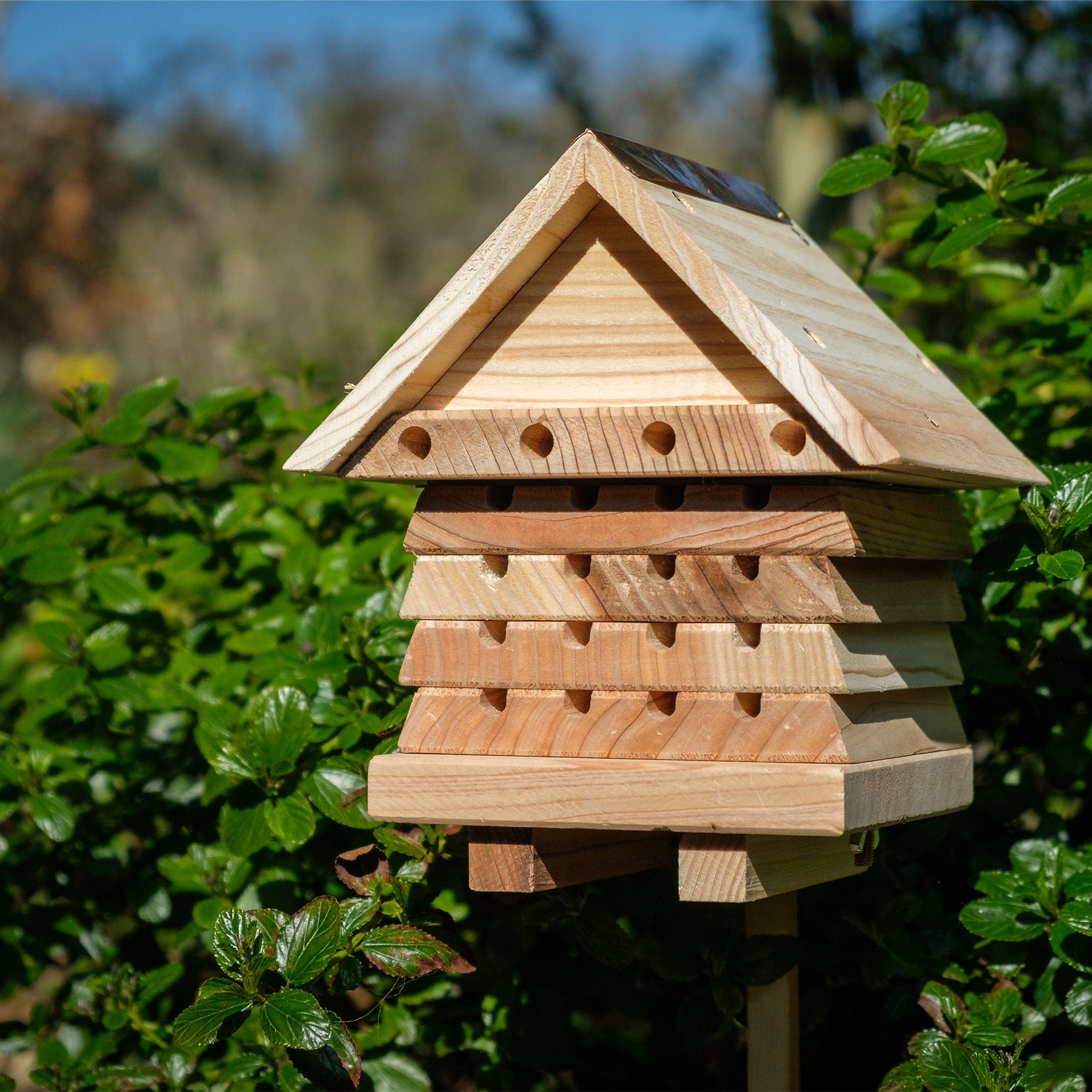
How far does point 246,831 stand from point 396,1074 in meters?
0.43

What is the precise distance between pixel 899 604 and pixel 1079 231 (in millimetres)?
807

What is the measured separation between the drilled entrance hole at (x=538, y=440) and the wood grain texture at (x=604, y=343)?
4 centimetres

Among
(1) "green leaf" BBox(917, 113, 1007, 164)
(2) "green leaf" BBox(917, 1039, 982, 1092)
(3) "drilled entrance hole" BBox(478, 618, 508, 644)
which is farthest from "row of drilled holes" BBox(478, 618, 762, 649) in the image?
(1) "green leaf" BBox(917, 113, 1007, 164)

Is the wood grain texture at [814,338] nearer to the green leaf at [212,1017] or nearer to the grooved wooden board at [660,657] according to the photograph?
the grooved wooden board at [660,657]

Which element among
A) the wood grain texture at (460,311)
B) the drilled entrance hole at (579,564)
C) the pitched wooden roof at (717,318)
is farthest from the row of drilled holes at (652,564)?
the wood grain texture at (460,311)

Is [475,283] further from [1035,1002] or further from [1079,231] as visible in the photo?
[1035,1002]

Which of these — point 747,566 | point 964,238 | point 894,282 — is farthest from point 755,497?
point 894,282

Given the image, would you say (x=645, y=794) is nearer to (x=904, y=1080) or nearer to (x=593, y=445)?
(x=593, y=445)

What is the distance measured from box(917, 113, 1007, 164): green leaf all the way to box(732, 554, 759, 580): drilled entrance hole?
0.77 m

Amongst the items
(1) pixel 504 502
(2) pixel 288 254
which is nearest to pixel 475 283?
(1) pixel 504 502

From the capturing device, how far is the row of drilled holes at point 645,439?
136 centimetres

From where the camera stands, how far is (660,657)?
1.42 meters

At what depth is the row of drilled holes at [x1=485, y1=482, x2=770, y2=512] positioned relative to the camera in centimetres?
143

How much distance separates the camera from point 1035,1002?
1.76m
